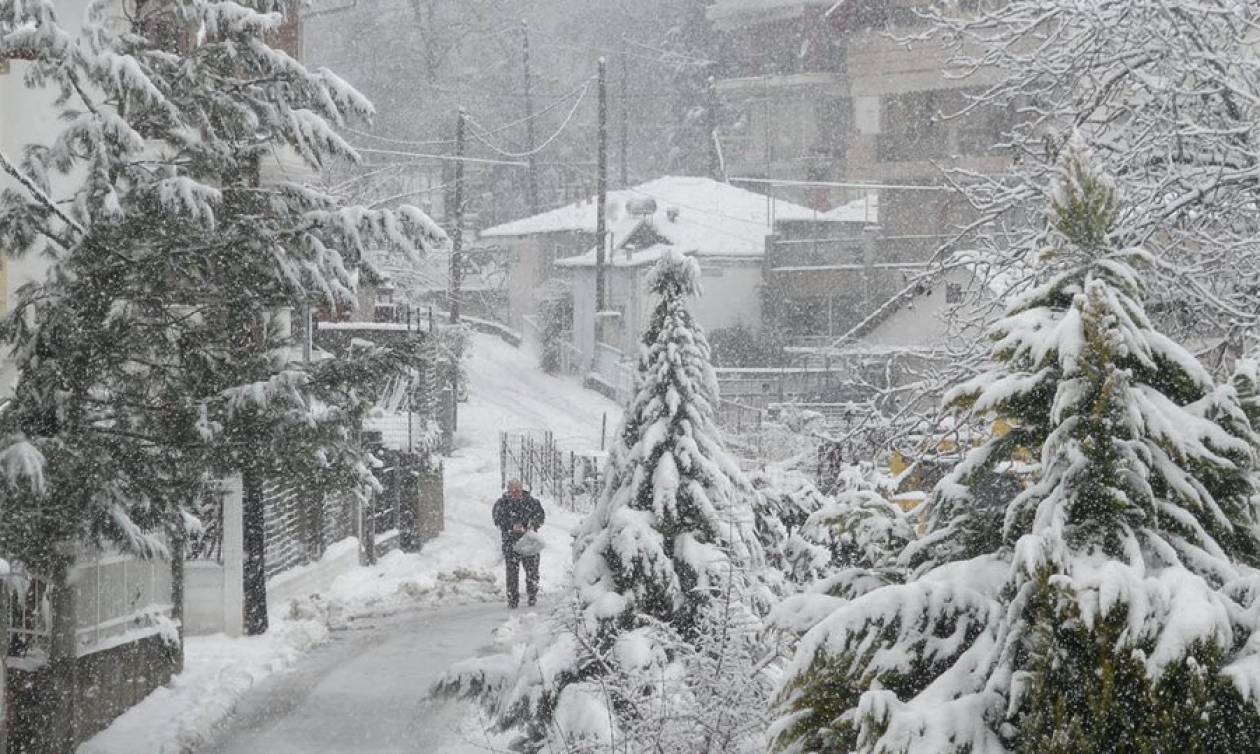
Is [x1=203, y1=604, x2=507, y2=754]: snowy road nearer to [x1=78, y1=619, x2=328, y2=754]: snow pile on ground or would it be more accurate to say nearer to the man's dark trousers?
[x1=78, y1=619, x2=328, y2=754]: snow pile on ground

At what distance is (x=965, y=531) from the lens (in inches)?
154

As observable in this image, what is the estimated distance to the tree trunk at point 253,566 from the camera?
629 inches

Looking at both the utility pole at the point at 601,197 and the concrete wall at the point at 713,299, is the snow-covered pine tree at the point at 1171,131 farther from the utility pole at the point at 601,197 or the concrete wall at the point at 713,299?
the concrete wall at the point at 713,299

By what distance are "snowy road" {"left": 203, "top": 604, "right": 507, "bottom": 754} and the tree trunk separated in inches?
32.2

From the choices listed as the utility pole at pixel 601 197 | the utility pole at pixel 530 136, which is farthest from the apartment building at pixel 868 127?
the utility pole at pixel 530 136

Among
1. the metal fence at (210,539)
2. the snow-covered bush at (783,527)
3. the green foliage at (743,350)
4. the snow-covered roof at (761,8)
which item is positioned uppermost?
the snow-covered roof at (761,8)

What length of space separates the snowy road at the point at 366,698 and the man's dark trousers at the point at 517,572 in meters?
0.52

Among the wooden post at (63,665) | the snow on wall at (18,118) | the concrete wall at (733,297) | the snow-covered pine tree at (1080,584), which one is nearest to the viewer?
the snow-covered pine tree at (1080,584)

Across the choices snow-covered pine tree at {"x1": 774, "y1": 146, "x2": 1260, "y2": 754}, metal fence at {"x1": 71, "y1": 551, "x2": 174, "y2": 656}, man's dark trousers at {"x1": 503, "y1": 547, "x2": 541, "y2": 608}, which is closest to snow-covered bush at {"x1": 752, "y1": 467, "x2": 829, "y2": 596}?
snow-covered pine tree at {"x1": 774, "y1": 146, "x2": 1260, "y2": 754}

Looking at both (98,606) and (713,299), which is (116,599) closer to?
(98,606)

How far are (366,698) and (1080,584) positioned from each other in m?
11.6

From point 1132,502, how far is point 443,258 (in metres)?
52.4

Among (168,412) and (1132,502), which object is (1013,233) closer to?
(1132,502)

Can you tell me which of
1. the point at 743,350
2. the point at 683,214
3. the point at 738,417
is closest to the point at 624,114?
the point at 683,214
